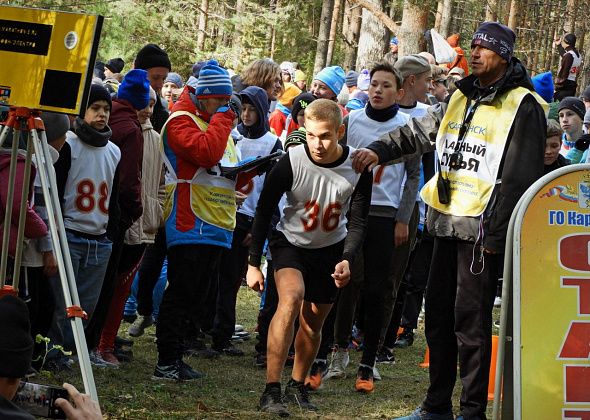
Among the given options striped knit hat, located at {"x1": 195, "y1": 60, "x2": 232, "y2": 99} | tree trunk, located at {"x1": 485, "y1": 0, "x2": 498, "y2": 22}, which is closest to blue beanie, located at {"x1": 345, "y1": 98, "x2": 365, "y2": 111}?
striped knit hat, located at {"x1": 195, "y1": 60, "x2": 232, "y2": 99}

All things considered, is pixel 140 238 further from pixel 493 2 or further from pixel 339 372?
pixel 493 2

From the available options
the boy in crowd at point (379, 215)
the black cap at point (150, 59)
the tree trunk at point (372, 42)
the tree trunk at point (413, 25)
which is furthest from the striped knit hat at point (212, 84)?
the tree trunk at point (372, 42)

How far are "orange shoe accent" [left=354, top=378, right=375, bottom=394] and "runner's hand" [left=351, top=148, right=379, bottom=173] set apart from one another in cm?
188

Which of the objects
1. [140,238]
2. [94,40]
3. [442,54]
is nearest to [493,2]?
[442,54]

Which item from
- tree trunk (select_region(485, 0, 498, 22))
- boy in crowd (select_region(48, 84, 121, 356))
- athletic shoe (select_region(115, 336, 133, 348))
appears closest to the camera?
boy in crowd (select_region(48, 84, 121, 356))

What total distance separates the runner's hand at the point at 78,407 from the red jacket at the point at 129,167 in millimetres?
4089

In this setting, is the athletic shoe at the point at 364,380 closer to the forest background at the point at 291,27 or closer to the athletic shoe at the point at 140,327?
the athletic shoe at the point at 140,327

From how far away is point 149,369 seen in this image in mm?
8156

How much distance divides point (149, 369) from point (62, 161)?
1823 millimetres

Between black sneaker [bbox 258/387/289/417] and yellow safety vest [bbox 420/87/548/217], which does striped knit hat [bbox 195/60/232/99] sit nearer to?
yellow safety vest [bbox 420/87/548/217]

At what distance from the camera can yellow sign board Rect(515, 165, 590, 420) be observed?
5742mm

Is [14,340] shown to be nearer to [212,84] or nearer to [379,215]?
[212,84]

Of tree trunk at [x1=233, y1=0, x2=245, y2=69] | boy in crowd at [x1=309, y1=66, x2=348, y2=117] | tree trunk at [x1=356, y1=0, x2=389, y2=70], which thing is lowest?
boy in crowd at [x1=309, y1=66, x2=348, y2=117]

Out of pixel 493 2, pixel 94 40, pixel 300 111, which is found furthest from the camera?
pixel 493 2
